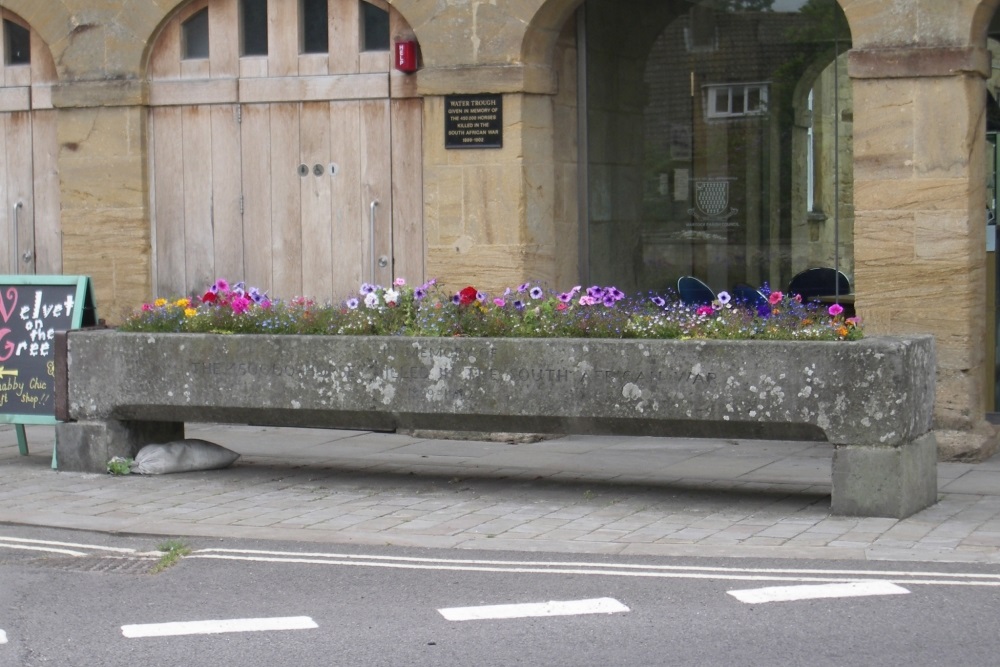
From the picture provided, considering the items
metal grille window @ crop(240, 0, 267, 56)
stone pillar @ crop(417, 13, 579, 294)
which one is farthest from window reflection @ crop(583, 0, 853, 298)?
metal grille window @ crop(240, 0, 267, 56)

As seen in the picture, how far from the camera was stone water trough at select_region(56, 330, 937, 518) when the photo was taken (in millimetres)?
7855

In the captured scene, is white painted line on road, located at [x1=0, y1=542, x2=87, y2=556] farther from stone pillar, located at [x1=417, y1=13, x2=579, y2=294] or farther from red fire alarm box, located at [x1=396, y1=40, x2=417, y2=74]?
red fire alarm box, located at [x1=396, y1=40, x2=417, y2=74]

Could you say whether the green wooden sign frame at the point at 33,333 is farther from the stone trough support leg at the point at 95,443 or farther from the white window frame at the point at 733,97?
the white window frame at the point at 733,97

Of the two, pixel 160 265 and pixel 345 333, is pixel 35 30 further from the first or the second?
pixel 345 333

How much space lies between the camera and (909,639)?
18.5 ft

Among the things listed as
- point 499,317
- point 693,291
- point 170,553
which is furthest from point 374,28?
point 170,553

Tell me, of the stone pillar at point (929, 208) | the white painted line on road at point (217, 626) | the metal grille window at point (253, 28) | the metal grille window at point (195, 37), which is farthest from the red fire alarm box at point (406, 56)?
the white painted line on road at point (217, 626)

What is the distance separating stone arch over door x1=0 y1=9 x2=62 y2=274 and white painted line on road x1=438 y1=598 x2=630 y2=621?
7830 millimetres

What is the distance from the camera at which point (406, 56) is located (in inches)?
461

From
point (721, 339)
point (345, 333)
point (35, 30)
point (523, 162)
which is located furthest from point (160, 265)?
point (721, 339)

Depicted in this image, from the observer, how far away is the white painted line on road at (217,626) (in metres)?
5.93

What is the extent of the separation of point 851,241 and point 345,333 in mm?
4581

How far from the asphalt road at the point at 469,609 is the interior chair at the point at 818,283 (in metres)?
5.12

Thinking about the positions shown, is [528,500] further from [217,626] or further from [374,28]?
[374,28]
